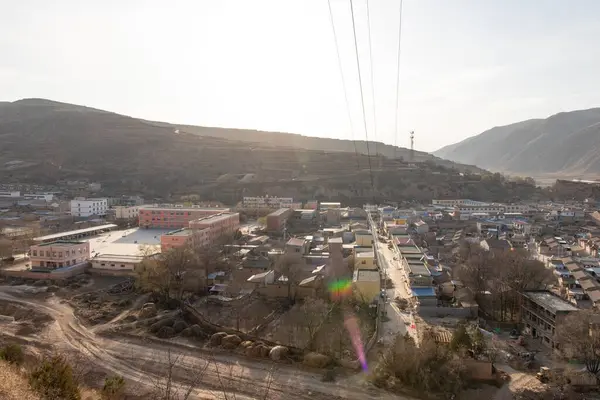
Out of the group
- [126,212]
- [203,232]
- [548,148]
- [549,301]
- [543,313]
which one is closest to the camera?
[543,313]

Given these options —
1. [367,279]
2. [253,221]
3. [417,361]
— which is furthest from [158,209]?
[417,361]

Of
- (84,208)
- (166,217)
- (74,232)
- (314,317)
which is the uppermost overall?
(84,208)

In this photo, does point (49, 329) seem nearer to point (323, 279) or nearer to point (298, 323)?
point (298, 323)

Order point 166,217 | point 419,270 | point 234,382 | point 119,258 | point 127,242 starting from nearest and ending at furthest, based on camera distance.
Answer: point 234,382
point 419,270
point 119,258
point 127,242
point 166,217

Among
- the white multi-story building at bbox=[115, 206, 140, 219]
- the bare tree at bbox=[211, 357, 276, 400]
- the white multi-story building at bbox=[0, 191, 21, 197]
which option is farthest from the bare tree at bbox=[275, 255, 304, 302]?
the white multi-story building at bbox=[0, 191, 21, 197]

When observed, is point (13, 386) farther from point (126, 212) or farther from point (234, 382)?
point (126, 212)

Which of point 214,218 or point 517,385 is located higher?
point 214,218

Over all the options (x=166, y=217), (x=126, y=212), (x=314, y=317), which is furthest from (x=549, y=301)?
(x=126, y=212)

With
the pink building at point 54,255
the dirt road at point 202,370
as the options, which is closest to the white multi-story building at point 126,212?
the pink building at point 54,255
